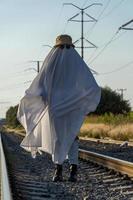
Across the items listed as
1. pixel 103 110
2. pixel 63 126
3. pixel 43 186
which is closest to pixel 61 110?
pixel 63 126

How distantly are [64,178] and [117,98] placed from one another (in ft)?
242

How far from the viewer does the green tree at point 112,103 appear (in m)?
80.8

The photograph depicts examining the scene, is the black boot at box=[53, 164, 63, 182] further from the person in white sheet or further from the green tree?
the green tree

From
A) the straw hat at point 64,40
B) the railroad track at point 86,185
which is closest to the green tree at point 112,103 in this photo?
the railroad track at point 86,185

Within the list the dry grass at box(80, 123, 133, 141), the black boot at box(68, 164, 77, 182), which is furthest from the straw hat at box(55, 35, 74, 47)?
the dry grass at box(80, 123, 133, 141)

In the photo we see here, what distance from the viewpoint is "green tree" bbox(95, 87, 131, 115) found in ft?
265

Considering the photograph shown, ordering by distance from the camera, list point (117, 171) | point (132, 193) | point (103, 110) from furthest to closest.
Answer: point (103, 110)
point (117, 171)
point (132, 193)

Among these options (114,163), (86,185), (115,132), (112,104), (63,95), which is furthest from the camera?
(112,104)

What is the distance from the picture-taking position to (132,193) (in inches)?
316

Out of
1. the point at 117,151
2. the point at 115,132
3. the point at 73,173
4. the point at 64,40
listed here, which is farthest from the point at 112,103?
the point at 64,40

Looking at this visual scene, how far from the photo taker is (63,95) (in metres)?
8.73

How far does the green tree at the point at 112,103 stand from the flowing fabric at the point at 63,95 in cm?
→ 6973

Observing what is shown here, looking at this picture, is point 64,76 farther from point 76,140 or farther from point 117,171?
point 117,171

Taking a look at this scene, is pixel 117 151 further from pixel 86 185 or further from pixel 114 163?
pixel 86 185
